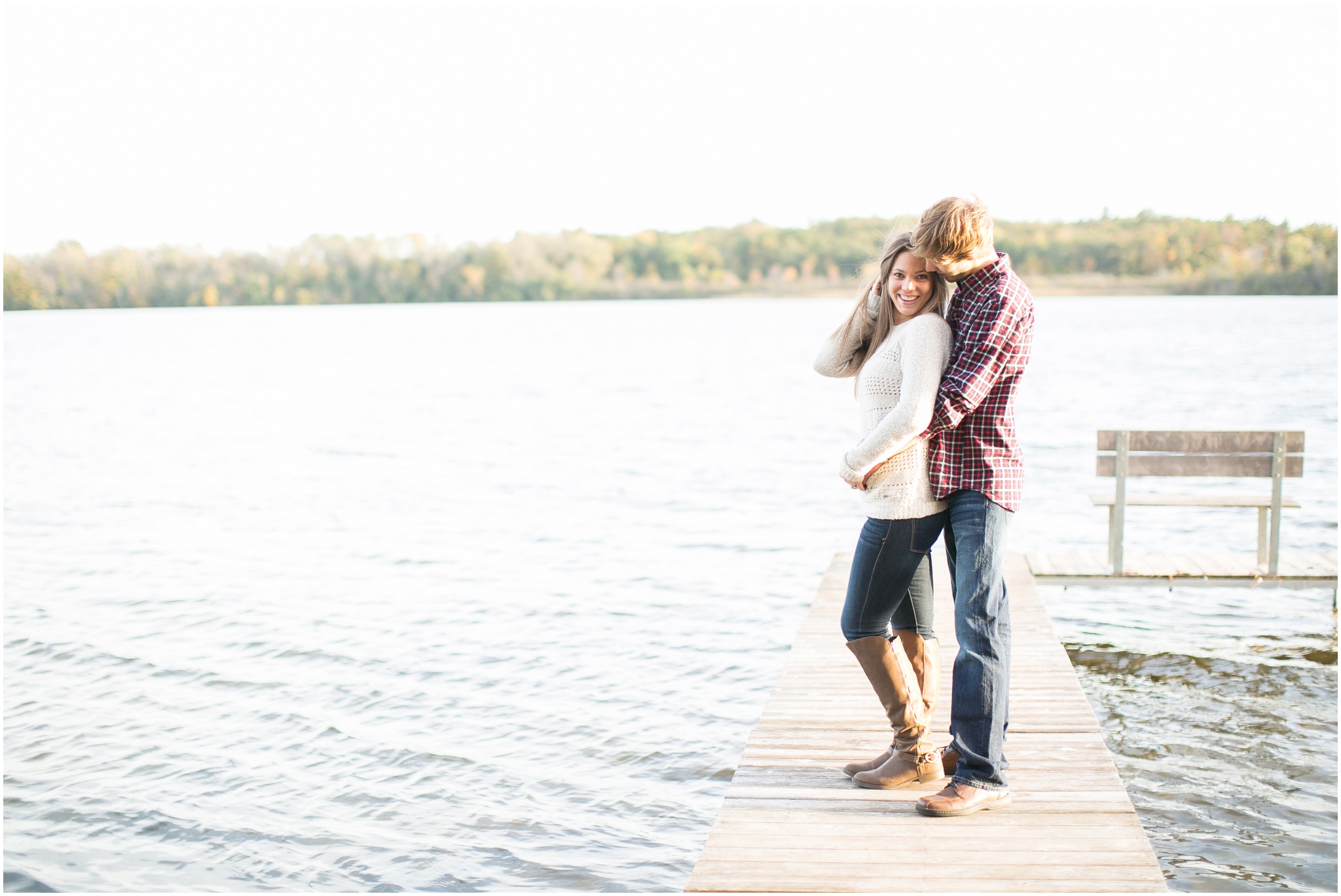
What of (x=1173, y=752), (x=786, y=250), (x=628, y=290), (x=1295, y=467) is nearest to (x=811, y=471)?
(x=1295, y=467)

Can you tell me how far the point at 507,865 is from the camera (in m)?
4.66

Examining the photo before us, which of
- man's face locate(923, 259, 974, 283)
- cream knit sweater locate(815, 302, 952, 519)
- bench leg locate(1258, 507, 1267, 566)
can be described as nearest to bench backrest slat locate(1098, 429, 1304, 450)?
bench leg locate(1258, 507, 1267, 566)

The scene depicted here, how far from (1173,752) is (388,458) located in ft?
53.0

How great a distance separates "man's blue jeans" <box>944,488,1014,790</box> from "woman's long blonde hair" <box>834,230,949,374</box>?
0.54m

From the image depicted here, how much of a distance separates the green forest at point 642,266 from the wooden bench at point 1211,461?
5042 cm

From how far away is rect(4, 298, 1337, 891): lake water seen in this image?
4891 mm

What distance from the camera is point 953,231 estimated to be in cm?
297

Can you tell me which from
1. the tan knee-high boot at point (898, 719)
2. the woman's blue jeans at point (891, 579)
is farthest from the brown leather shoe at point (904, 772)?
the woman's blue jeans at point (891, 579)

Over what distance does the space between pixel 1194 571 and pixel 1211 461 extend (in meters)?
0.73

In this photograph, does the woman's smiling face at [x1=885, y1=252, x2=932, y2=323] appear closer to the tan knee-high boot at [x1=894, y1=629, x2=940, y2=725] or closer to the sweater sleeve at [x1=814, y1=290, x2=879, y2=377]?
the sweater sleeve at [x1=814, y1=290, x2=879, y2=377]

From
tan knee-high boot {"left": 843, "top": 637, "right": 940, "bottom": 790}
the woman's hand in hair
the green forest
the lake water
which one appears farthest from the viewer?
the green forest

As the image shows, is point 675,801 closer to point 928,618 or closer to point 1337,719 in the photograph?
point 928,618

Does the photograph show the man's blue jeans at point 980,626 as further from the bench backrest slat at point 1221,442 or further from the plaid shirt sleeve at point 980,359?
the bench backrest slat at point 1221,442

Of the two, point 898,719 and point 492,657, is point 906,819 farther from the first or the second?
point 492,657
